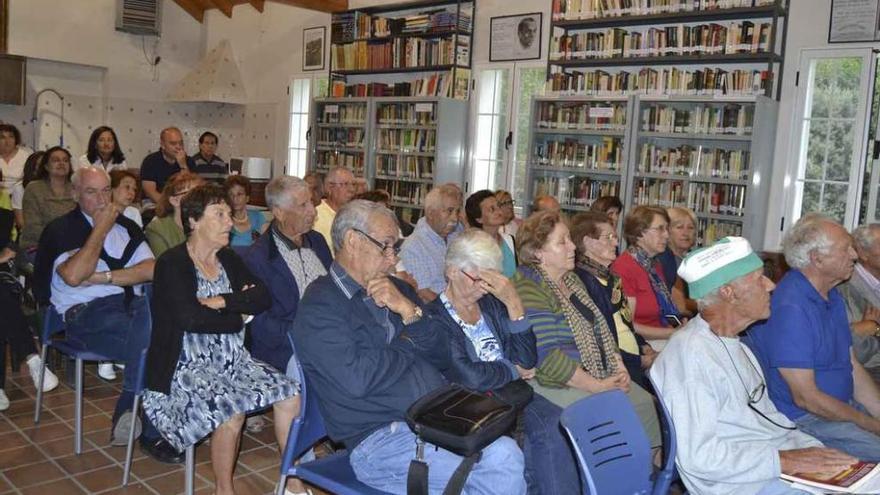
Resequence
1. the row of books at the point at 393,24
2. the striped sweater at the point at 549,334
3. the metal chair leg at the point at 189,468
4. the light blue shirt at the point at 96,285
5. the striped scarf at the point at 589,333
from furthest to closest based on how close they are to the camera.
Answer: the row of books at the point at 393,24 < the light blue shirt at the point at 96,285 < the striped scarf at the point at 589,333 < the striped sweater at the point at 549,334 < the metal chair leg at the point at 189,468

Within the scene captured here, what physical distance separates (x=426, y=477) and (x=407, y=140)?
21.6 ft

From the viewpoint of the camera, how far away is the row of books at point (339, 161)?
348 inches

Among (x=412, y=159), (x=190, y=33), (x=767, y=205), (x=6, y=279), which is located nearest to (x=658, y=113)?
(x=767, y=205)

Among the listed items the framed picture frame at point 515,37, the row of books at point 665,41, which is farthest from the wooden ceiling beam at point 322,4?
the row of books at point 665,41

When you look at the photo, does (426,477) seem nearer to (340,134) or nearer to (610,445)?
(610,445)

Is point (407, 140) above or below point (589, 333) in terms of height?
A: above

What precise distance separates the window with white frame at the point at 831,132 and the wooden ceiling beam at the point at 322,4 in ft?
17.5

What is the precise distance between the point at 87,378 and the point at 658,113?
5.03m

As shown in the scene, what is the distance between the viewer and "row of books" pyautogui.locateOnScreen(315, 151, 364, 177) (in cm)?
884

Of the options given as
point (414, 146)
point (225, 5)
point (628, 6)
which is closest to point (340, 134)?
point (414, 146)

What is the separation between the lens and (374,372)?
7.29 feet

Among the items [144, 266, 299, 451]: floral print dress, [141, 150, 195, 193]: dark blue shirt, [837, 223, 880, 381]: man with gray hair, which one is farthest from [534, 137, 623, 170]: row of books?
[144, 266, 299, 451]: floral print dress

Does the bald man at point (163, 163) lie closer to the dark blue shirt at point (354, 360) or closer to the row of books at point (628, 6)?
the row of books at point (628, 6)

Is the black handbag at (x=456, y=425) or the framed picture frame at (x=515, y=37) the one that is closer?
the black handbag at (x=456, y=425)
